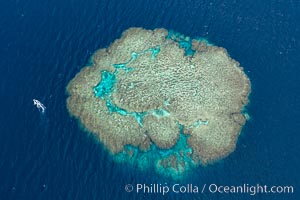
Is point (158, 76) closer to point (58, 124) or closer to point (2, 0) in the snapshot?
point (58, 124)

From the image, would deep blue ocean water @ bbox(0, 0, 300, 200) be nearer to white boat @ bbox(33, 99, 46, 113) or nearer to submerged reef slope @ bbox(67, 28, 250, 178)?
white boat @ bbox(33, 99, 46, 113)

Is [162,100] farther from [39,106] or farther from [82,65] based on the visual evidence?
[39,106]

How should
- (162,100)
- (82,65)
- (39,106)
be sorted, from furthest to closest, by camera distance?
(82,65) → (162,100) → (39,106)

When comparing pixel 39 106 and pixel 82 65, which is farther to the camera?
pixel 82 65

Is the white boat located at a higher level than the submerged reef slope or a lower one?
lower

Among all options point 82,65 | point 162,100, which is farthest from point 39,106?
point 162,100

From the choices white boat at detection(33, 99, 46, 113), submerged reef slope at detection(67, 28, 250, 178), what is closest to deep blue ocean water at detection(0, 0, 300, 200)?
white boat at detection(33, 99, 46, 113)
